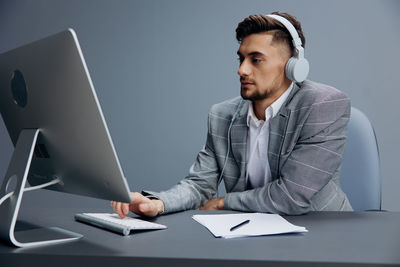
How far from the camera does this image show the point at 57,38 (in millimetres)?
695

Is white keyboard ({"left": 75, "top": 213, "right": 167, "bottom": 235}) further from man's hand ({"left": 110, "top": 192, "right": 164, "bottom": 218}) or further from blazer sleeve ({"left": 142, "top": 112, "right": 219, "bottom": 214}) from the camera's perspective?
blazer sleeve ({"left": 142, "top": 112, "right": 219, "bottom": 214})

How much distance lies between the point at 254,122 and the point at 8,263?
988mm

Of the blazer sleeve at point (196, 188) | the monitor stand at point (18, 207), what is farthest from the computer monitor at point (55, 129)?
the blazer sleeve at point (196, 188)

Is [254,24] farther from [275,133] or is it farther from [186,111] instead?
[186,111]

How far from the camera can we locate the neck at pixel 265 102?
1.50m

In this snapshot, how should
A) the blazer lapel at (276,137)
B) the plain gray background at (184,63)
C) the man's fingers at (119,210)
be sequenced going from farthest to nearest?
1. the plain gray background at (184,63)
2. the blazer lapel at (276,137)
3. the man's fingers at (119,210)

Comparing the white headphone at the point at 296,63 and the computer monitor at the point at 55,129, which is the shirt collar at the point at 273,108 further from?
the computer monitor at the point at 55,129

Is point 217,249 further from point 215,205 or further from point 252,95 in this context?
point 252,95

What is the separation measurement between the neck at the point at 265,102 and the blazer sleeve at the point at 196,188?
210 millimetres

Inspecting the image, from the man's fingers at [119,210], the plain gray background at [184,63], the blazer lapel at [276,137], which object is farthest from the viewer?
the plain gray background at [184,63]

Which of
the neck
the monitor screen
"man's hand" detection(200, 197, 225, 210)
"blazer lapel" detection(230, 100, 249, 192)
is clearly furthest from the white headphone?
the monitor screen

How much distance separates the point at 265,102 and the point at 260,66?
5.5 inches

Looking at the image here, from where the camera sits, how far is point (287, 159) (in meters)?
1.32

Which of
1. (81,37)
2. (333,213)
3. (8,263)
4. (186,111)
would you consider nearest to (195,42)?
(186,111)
